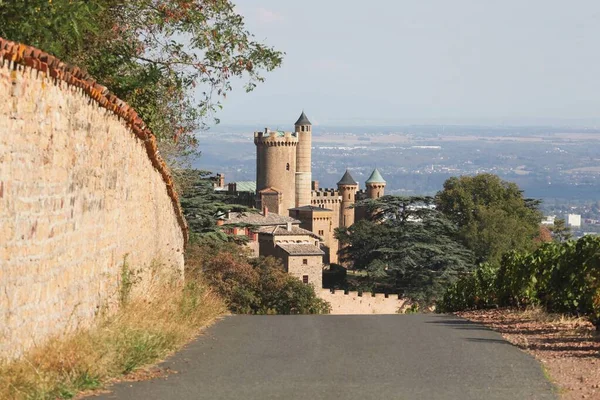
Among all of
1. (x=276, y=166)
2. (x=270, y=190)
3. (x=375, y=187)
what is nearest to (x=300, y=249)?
(x=270, y=190)

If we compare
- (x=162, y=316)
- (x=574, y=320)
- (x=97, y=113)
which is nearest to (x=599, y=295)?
(x=574, y=320)

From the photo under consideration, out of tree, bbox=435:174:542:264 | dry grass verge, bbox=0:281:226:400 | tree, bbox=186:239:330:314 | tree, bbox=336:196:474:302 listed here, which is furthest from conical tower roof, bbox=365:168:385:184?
dry grass verge, bbox=0:281:226:400

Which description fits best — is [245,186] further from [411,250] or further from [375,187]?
[411,250]

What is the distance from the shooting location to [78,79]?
927 cm

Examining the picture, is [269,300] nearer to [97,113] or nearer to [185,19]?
[185,19]

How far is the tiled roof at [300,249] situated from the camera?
74.1 m

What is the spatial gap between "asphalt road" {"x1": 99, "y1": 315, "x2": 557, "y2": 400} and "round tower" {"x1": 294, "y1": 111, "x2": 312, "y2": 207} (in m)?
109

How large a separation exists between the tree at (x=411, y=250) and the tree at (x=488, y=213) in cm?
206

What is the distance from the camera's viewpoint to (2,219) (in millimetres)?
7309

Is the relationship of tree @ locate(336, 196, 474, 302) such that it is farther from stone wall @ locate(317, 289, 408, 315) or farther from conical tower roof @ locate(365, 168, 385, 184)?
conical tower roof @ locate(365, 168, 385, 184)

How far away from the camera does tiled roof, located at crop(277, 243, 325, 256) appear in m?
74.1

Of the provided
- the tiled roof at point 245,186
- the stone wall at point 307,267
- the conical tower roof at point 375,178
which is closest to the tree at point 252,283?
the stone wall at point 307,267

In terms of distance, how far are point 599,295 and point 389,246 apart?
215ft

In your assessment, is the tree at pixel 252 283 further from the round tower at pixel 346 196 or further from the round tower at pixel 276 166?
the round tower at pixel 346 196
